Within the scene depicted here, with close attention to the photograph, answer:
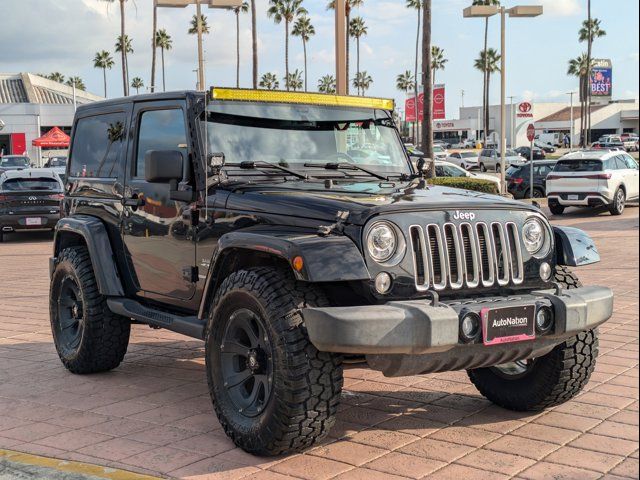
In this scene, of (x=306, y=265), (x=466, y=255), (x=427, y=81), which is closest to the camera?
(x=306, y=265)

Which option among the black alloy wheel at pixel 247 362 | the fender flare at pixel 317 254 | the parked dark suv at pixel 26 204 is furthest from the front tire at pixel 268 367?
the parked dark suv at pixel 26 204

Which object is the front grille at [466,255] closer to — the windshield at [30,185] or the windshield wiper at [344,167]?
the windshield wiper at [344,167]

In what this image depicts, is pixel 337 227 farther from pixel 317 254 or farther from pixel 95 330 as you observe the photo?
pixel 95 330

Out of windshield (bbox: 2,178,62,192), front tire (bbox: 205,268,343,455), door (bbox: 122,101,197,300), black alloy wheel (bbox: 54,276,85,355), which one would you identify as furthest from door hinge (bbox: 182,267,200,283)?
windshield (bbox: 2,178,62,192)

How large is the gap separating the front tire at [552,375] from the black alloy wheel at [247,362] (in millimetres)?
1739

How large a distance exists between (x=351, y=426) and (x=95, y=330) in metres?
2.32

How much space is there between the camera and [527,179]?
28.8m

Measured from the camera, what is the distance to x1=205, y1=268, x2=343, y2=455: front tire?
14.8ft

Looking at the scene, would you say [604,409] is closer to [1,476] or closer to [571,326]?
[571,326]

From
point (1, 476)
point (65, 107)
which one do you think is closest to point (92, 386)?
point (1, 476)

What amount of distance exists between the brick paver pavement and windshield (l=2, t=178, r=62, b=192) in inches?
486

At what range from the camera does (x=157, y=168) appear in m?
5.46

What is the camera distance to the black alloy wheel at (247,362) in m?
4.81

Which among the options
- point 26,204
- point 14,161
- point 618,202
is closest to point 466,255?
point 26,204
